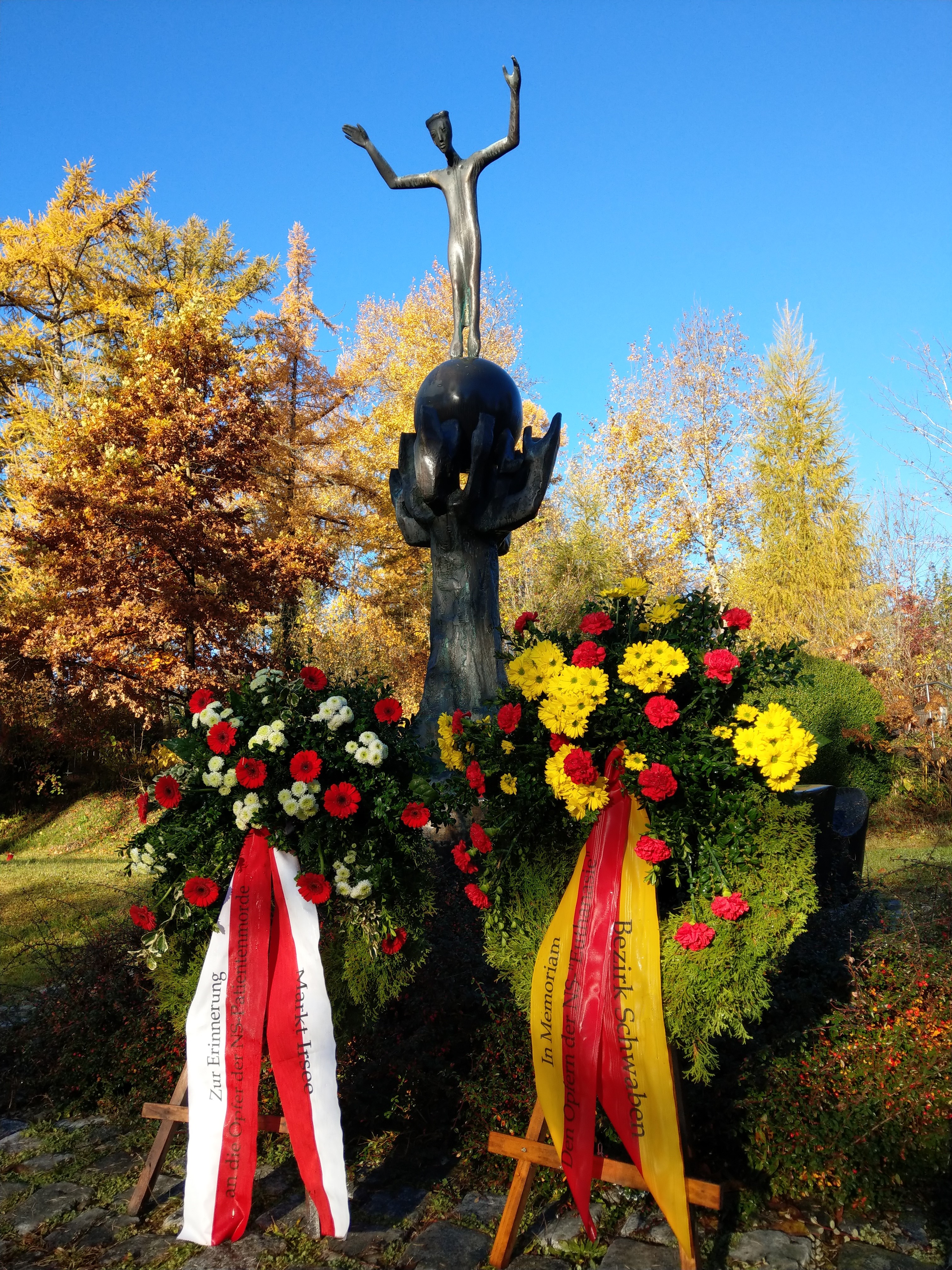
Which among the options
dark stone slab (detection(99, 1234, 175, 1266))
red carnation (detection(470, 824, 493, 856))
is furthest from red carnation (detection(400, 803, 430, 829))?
dark stone slab (detection(99, 1234, 175, 1266))

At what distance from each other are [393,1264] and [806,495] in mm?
23069

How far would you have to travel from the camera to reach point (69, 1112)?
3.63 metres

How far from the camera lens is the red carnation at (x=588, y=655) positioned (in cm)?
258

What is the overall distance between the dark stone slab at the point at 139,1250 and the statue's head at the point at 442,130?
7763 millimetres

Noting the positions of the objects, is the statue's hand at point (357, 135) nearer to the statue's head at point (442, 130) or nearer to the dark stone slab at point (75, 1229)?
the statue's head at point (442, 130)

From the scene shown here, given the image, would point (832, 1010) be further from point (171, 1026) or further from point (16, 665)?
point (16, 665)

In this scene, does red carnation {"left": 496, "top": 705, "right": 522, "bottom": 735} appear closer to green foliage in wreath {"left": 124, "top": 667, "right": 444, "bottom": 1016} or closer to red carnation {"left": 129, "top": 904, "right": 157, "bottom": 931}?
green foliage in wreath {"left": 124, "top": 667, "right": 444, "bottom": 1016}

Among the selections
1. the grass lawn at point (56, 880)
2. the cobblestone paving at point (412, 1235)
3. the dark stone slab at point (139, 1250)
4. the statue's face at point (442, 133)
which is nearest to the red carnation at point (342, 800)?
the cobblestone paving at point (412, 1235)

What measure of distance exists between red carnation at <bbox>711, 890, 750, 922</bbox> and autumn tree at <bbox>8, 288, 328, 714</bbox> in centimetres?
980

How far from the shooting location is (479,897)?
273 cm

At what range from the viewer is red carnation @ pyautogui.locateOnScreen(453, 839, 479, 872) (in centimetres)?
281

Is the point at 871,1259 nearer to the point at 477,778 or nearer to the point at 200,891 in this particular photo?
the point at 477,778

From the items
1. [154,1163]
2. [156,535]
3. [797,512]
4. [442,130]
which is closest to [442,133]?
[442,130]

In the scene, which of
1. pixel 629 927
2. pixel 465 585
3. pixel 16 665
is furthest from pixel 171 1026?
pixel 16 665
